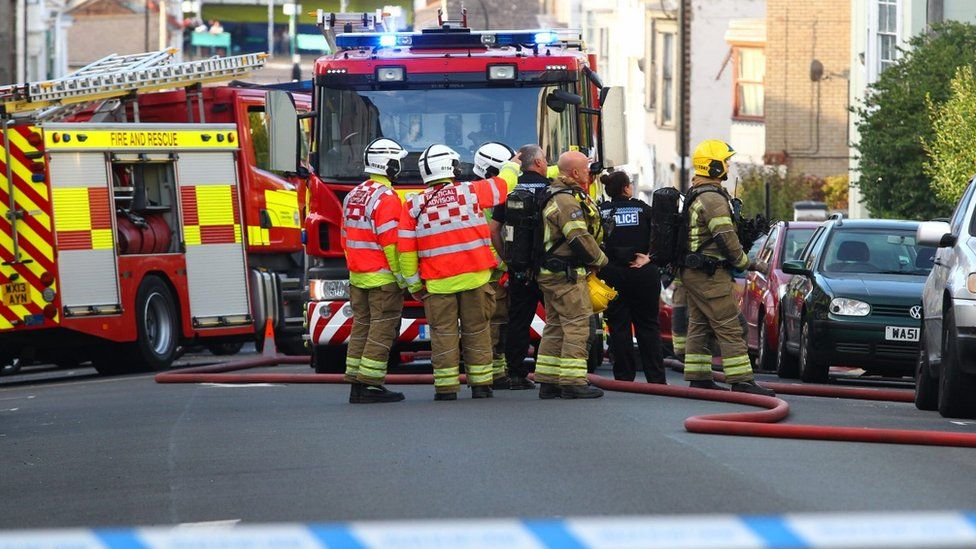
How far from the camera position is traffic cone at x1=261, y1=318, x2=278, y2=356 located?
2164 centimetres

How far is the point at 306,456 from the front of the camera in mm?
10133

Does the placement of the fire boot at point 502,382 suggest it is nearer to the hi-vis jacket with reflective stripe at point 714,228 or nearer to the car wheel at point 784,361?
the hi-vis jacket with reflective stripe at point 714,228

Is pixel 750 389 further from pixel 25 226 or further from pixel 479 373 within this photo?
pixel 25 226

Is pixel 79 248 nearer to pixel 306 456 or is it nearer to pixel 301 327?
pixel 301 327

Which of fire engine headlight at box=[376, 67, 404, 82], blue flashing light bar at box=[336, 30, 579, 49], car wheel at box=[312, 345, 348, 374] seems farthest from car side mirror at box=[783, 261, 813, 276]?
car wheel at box=[312, 345, 348, 374]

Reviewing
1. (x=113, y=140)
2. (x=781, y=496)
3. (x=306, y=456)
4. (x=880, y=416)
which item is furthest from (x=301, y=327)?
(x=781, y=496)

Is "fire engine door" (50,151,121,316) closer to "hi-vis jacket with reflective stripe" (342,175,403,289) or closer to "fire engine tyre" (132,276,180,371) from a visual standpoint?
"fire engine tyre" (132,276,180,371)

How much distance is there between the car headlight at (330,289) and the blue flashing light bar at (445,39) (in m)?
2.02

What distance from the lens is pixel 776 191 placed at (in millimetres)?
40844

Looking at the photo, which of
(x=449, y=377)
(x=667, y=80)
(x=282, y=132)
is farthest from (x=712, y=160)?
(x=667, y=80)

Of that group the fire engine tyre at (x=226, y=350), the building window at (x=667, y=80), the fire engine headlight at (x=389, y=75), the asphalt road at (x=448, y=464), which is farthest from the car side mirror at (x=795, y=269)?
the building window at (x=667, y=80)

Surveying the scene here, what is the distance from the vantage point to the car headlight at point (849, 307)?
53.5 feet

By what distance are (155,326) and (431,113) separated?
224 inches

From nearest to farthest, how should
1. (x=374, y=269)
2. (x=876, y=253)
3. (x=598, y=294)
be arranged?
(x=374, y=269) < (x=598, y=294) < (x=876, y=253)
